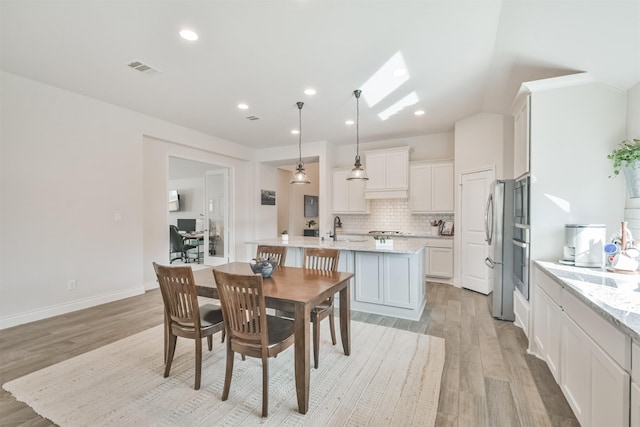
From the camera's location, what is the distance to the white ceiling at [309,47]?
7.50 ft

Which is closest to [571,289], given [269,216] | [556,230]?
[556,230]

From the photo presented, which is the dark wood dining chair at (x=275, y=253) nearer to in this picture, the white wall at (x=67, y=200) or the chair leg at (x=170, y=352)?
the chair leg at (x=170, y=352)

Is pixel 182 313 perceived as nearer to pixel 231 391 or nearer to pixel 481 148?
pixel 231 391

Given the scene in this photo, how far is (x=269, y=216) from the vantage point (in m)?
7.75

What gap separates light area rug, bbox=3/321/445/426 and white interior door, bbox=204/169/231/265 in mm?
4202

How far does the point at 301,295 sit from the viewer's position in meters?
Result: 2.04

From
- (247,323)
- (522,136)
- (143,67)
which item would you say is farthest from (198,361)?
(522,136)

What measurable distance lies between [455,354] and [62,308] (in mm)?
4744

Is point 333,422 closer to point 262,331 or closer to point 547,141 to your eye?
point 262,331

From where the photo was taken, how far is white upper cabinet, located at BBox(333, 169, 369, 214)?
6.45 metres

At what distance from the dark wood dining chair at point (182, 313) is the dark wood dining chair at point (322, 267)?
0.80 metres

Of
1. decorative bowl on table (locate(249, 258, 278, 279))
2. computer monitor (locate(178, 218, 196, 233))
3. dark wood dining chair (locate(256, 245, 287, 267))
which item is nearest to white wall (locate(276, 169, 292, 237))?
computer monitor (locate(178, 218, 196, 233))

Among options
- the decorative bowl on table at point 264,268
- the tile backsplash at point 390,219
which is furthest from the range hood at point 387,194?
the decorative bowl on table at point 264,268

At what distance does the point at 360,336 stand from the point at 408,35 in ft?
9.85
